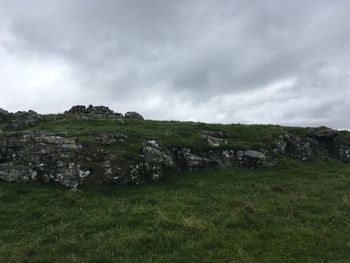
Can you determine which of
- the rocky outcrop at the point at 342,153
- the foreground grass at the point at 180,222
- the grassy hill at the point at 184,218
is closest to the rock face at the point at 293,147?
the rocky outcrop at the point at 342,153

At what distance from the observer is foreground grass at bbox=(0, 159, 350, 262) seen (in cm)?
1623

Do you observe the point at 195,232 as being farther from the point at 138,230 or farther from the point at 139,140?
the point at 139,140

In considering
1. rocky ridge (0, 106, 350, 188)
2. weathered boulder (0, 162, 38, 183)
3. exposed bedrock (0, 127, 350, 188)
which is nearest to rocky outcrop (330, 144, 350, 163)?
rocky ridge (0, 106, 350, 188)

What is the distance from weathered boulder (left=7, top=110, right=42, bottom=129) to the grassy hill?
36.8 feet

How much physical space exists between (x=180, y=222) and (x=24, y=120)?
29.4m

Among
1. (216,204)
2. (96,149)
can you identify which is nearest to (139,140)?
(96,149)

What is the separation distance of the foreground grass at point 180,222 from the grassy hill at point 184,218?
48mm

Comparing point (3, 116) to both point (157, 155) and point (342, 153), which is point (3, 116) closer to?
point (157, 155)

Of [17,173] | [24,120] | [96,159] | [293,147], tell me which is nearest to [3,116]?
[24,120]

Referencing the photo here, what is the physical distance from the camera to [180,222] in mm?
19469

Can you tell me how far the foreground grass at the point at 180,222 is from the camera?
16.2m

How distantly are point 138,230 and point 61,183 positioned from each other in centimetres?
1027

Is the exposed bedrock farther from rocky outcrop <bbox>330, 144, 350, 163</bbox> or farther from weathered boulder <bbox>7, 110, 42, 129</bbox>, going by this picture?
rocky outcrop <bbox>330, 144, 350, 163</bbox>

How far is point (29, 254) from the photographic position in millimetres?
16422
